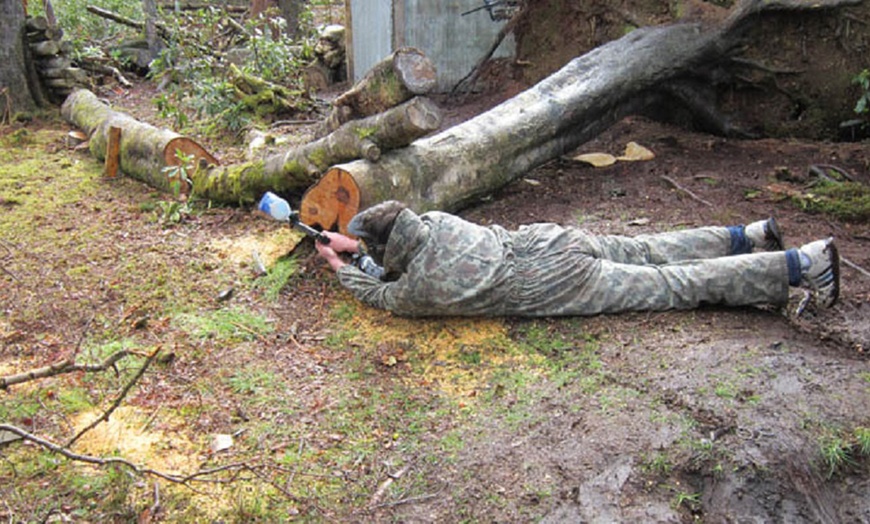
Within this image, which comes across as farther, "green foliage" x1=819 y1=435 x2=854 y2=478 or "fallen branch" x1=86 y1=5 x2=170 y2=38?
"fallen branch" x1=86 y1=5 x2=170 y2=38

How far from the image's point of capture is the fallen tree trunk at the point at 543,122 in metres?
5.16

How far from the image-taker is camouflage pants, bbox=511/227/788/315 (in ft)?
13.1

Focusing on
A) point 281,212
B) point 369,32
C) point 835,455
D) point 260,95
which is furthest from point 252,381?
point 369,32

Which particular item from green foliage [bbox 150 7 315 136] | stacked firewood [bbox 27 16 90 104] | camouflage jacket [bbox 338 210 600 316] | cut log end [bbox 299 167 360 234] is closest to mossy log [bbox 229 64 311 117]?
green foliage [bbox 150 7 315 136]

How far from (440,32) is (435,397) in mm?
7545

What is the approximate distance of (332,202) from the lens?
496cm

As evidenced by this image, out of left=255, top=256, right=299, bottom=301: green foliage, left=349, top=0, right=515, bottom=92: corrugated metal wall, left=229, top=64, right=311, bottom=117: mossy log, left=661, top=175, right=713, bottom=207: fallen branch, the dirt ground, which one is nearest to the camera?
the dirt ground

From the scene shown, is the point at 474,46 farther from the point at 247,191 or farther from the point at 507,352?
the point at 507,352

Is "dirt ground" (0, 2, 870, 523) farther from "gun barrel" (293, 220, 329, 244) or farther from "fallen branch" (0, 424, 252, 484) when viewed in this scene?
"gun barrel" (293, 220, 329, 244)

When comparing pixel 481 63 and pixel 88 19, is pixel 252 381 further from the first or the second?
pixel 88 19

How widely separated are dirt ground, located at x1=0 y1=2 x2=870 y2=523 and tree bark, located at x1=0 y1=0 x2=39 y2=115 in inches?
199

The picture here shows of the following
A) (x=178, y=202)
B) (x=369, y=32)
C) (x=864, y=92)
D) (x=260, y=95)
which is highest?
(x=864, y=92)

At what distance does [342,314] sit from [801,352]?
2677 millimetres

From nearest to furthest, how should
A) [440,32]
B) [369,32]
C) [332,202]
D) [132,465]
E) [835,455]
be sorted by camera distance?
[132,465] → [835,455] → [332,202] → [440,32] → [369,32]
